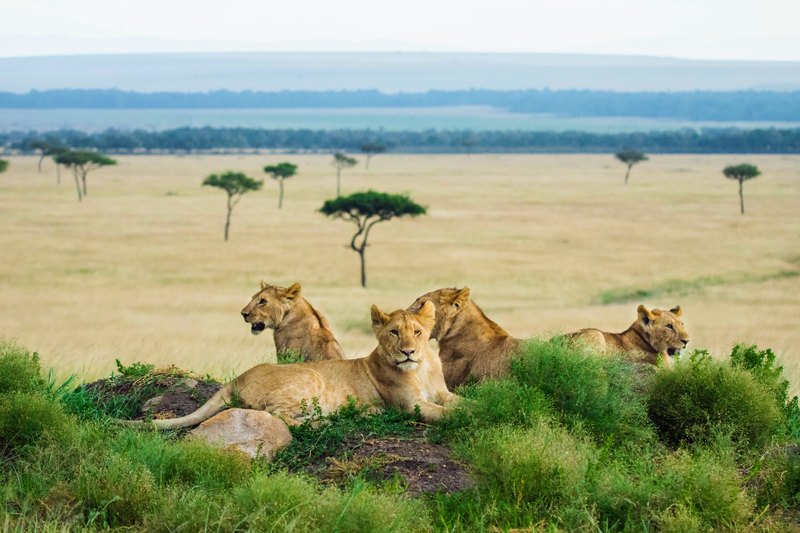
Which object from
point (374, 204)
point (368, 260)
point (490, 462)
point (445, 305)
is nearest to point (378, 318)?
point (445, 305)

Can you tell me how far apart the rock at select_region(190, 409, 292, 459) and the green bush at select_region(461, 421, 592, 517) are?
71.4 inches

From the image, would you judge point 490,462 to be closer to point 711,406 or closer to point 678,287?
point 711,406

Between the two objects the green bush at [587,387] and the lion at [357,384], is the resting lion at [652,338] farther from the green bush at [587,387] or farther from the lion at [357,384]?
the lion at [357,384]

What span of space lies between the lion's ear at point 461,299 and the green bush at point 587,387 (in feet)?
2.44

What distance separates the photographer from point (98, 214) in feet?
262

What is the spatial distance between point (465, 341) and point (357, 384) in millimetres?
1339

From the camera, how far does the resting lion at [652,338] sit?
11.6m

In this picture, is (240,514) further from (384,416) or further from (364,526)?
(384,416)

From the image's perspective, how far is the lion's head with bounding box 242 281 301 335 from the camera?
1177 cm

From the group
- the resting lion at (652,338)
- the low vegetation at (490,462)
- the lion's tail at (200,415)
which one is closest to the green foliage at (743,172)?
the resting lion at (652,338)

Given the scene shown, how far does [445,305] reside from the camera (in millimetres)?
11047

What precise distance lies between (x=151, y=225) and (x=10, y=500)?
66125mm

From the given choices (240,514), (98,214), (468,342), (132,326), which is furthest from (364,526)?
(98,214)

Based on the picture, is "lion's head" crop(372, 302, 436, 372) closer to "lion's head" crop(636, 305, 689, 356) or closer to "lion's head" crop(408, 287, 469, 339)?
"lion's head" crop(408, 287, 469, 339)
